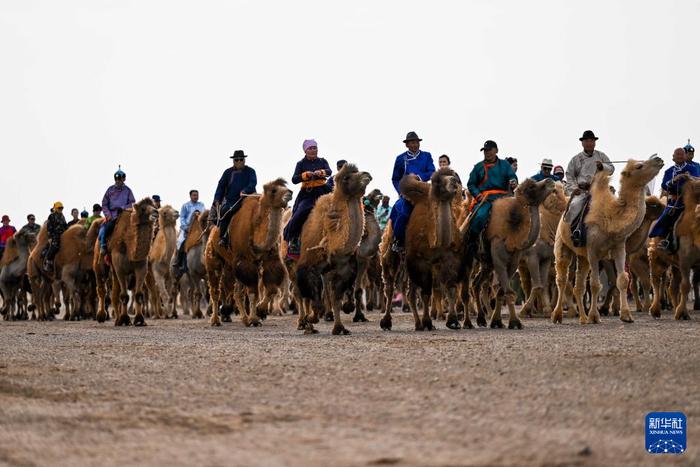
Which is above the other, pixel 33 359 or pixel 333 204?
pixel 333 204

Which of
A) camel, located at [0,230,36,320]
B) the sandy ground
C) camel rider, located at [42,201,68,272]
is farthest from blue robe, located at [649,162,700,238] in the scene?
camel, located at [0,230,36,320]

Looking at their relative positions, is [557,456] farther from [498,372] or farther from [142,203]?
[142,203]

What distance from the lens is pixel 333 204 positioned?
15719 millimetres

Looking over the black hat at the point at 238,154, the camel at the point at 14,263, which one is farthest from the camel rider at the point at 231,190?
the camel at the point at 14,263

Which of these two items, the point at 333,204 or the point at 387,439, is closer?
the point at 387,439

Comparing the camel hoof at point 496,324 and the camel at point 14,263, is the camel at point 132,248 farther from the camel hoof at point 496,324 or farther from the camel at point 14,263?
the camel at point 14,263

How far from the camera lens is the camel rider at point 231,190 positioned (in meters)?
19.3

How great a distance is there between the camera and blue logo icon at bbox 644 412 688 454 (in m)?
6.48

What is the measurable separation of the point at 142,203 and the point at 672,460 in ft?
52.6

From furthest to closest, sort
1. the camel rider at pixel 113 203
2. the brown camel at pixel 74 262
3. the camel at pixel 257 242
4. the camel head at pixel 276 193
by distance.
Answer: the brown camel at pixel 74 262, the camel rider at pixel 113 203, the camel at pixel 257 242, the camel head at pixel 276 193

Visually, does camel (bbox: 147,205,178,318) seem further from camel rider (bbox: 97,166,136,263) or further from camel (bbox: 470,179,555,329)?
camel (bbox: 470,179,555,329)

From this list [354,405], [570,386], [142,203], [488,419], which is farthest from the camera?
[142,203]

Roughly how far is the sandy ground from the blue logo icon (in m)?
0.08

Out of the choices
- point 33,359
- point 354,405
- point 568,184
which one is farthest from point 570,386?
point 568,184
